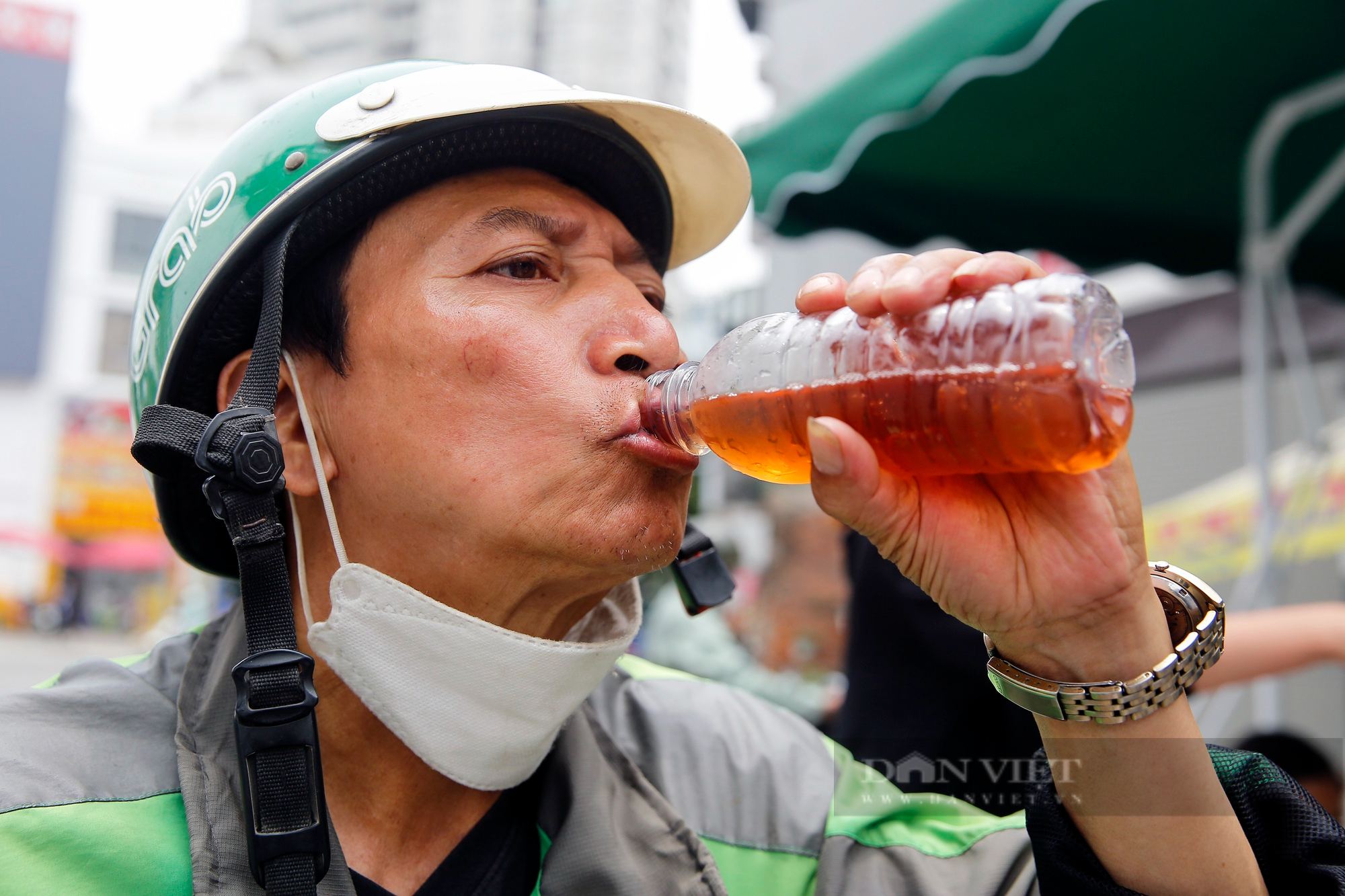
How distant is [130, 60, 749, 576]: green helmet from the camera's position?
5.68 feet

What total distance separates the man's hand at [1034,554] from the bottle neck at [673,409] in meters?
0.28

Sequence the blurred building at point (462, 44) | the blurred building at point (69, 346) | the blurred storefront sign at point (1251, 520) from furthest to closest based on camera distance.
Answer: the blurred building at point (462, 44) → the blurred building at point (69, 346) → the blurred storefront sign at point (1251, 520)

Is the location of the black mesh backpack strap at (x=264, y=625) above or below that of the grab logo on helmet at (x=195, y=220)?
below

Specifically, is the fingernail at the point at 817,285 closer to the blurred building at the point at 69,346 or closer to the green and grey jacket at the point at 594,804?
the green and grey jacket at the point at 594,804

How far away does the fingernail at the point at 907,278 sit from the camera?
1.22 metres

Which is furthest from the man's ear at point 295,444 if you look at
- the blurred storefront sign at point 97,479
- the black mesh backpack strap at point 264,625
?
the blurred storefront sign at point 97,479

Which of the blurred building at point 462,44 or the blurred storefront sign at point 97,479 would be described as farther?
the blurred building at point 462,44

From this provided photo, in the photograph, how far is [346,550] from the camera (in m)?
1.73

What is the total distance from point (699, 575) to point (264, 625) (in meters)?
0.88

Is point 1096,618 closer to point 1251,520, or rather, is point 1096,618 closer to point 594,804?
point 594,804

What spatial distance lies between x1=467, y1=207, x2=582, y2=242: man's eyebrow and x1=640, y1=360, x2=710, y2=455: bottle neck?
0.38 meters

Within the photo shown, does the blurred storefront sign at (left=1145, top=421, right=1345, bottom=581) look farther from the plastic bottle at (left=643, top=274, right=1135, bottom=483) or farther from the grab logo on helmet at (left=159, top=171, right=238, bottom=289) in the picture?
the grab logo on helmet at (left=159, top=171, right=238, bottom=289)

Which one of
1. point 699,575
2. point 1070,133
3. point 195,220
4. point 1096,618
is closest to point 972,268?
point 1096,618

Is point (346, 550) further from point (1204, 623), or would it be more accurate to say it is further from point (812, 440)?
point (1204, 623)
